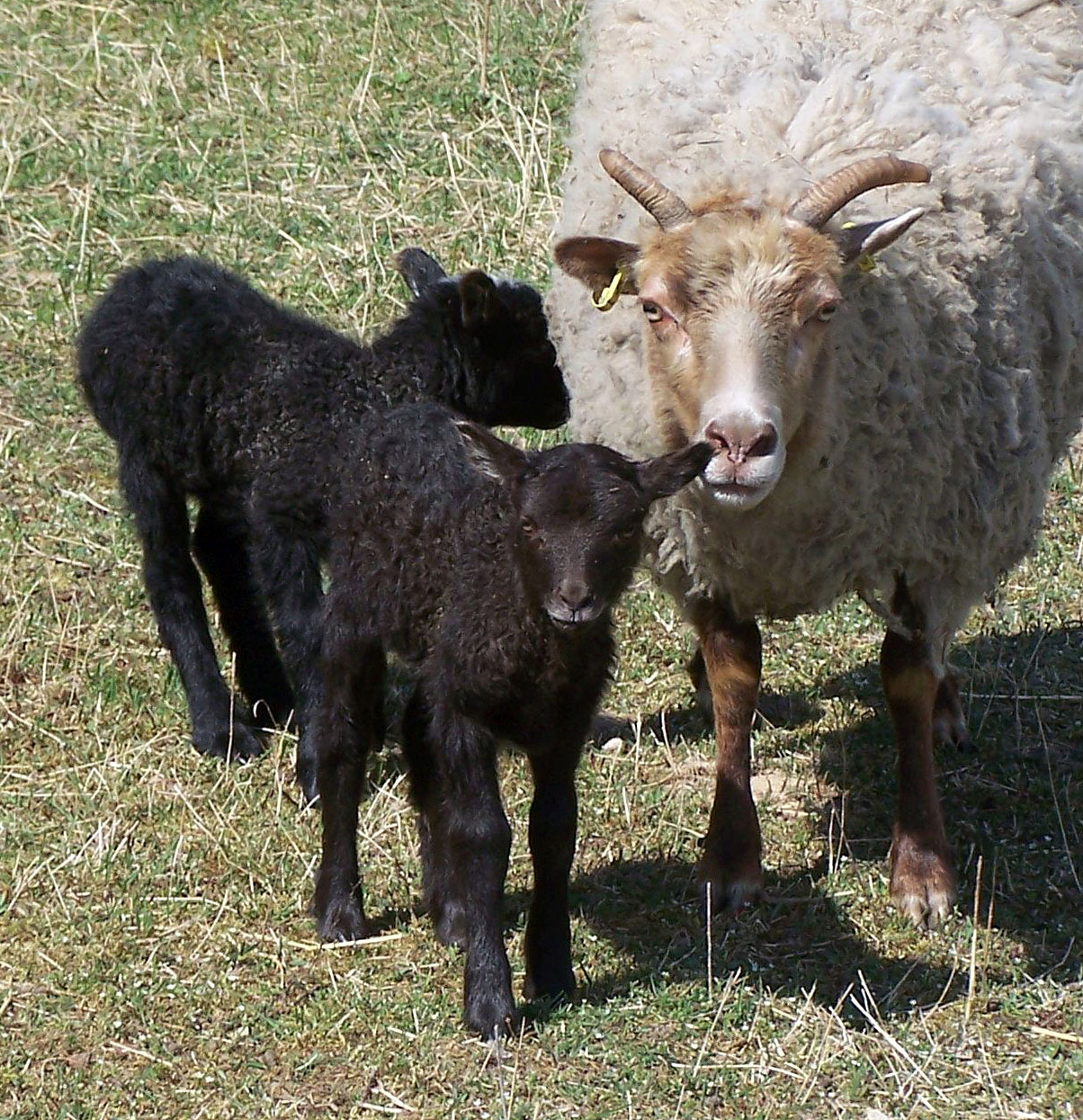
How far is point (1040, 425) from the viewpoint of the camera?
563 centimetres

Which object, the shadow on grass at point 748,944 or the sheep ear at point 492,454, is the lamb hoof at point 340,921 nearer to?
the shadow on grass at point 748,944

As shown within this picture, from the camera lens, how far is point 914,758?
18.0 feet

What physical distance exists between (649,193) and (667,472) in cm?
108

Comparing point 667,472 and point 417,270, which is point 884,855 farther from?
point 417,270

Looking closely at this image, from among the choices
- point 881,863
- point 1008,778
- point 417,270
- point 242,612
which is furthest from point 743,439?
point 417,270

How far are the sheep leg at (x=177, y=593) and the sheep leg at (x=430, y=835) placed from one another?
1.32 meters

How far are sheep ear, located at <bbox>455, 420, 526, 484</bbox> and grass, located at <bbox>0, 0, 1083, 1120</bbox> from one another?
4.26 feet

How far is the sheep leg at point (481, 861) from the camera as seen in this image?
170 inches

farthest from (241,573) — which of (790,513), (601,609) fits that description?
(601,609)

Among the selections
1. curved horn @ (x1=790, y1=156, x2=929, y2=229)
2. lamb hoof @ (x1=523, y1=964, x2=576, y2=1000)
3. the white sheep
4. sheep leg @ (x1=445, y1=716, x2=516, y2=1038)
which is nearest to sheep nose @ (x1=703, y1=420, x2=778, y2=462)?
the white sheep

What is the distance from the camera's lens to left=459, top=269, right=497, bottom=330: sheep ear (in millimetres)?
6324

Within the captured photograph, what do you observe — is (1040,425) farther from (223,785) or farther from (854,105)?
(223,785)

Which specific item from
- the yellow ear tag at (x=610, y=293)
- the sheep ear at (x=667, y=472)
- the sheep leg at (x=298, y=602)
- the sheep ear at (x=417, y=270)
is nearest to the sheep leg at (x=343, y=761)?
the sheep leg at (x=298, y=602)

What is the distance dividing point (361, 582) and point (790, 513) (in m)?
1.25
